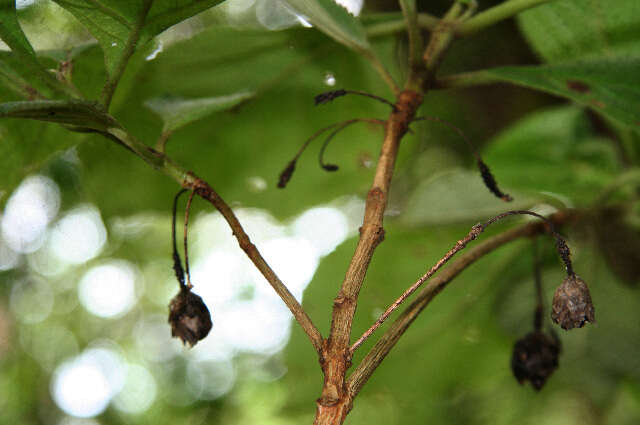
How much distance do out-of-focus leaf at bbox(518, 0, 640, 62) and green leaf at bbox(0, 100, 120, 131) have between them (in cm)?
66

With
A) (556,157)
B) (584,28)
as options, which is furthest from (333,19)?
(556,157)

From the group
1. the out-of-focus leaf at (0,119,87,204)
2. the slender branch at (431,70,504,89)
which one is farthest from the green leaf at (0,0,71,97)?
the slender branch at (431,70,504,89)

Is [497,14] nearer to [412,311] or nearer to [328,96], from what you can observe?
[328,96]

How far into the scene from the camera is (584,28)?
88 centimetres

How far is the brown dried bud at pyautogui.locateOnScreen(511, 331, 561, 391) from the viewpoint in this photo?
0.79 metres

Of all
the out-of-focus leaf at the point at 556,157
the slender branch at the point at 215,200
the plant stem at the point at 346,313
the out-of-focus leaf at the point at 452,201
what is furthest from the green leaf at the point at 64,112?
the out-of-focus leaf at the point at 556,157

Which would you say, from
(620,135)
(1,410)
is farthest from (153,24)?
(1,410)

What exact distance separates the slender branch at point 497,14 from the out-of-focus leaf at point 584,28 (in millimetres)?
151

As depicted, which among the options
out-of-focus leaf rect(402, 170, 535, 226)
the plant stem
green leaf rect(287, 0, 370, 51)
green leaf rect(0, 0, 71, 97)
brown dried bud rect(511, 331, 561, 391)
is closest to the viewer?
the plant stem

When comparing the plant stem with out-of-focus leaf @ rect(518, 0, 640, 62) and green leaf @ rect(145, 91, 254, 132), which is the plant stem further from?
out-of-focus leaf @ rect(518, 0, 640, 62)

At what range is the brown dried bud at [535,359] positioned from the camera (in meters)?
0.79

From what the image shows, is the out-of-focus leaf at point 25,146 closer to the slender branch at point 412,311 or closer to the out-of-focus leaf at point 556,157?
the slender branch at point 412,311

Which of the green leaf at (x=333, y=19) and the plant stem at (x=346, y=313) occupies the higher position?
the green leaf at (x=333, y=19)

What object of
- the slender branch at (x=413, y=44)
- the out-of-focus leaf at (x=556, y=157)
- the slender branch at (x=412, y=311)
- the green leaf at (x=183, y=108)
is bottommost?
the out-of-focus leaf at (x=556, y=157)
